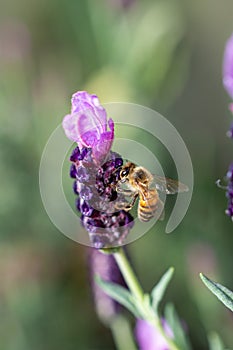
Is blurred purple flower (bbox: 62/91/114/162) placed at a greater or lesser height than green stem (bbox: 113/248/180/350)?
greater

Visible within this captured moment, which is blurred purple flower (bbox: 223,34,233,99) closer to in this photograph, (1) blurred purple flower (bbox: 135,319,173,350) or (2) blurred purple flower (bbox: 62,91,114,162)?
(2) blurred purple flower (bbox: 62,91,114,162)

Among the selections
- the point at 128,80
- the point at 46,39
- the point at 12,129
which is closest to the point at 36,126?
the point at 12,129

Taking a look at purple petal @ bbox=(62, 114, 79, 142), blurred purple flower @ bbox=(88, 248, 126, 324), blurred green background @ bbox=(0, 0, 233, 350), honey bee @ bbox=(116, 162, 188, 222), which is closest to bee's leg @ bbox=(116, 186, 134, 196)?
honey bee @ bbox=(116, 162, 188, 222)

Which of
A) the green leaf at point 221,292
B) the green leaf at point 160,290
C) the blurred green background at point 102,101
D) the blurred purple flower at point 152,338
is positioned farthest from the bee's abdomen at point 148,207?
the blurred green background at point 102,101

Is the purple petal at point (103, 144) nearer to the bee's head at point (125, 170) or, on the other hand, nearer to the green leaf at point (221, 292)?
the bee's head at point (125, 170)

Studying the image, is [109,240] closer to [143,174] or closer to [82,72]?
[143,174]

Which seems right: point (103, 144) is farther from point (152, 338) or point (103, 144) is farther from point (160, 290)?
point (152, 338)
